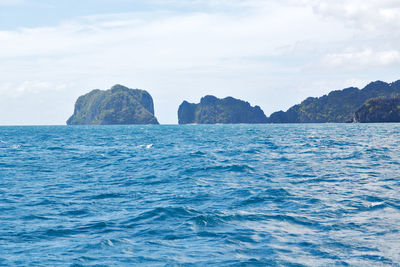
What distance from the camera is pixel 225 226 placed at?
14648 mm

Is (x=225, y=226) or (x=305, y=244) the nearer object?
(x=305, y=244)

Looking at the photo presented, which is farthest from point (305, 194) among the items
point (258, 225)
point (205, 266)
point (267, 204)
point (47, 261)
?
point (47, 261)

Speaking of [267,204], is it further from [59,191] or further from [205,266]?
[59,191]

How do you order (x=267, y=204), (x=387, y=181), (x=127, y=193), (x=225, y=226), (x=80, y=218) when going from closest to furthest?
(x=225, y=226) → (x=80, y=218) → (x=267, y=204) → (x=127, y=193) → (x=387, y=181)

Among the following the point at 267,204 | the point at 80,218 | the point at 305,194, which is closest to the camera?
the point at 80,218

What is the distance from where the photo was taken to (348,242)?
12.6 m

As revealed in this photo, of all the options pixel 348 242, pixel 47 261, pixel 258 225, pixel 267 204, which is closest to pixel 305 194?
pixel 267 204

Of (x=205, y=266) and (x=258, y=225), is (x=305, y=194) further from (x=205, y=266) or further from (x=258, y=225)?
(x=205, y=266)

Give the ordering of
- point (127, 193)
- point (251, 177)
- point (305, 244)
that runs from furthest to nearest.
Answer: point (251, 177)
point (127, 193)
point (305, 244)

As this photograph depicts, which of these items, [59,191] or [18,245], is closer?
[18,245]

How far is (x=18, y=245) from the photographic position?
1258 centimetres

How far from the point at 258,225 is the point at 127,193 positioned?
31.2ft

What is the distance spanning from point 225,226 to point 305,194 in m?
7.44

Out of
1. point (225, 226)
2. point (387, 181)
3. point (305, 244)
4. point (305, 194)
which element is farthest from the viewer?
point (387, 181)
